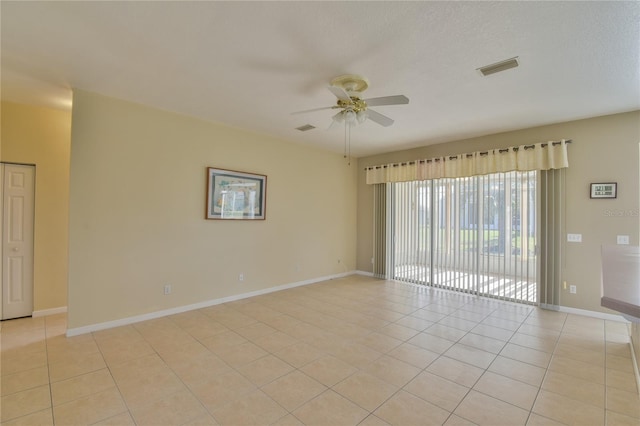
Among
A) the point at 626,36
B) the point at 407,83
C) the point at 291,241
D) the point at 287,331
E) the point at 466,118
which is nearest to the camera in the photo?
the point at 626,36

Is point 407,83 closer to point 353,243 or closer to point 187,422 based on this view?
point 187,422

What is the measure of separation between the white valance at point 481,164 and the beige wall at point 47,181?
536 cm

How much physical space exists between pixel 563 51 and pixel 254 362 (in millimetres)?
3794

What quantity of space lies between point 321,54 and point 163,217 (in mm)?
2901

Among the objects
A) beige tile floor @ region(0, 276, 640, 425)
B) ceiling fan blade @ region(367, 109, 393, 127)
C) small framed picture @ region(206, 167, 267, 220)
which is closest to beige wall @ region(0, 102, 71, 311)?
beige tile floor @ region(0, 276, 640, 425)

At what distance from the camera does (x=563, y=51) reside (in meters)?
2.37

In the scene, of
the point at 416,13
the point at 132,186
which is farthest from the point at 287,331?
the point at 416,13

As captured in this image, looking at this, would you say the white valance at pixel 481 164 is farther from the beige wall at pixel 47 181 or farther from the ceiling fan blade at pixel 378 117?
the beige wall at pixel 47 181

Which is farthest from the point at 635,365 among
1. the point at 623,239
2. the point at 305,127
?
the point at 305,127

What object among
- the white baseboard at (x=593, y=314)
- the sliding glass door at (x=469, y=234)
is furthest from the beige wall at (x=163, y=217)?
the white baseboard at (x=593, y=314)

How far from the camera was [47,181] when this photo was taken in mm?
3900

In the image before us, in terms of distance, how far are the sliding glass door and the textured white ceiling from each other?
140 centimetres

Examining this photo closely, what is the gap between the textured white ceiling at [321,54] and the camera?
197 cm

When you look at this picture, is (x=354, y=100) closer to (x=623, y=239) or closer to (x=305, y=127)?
(x=305, y=127)
